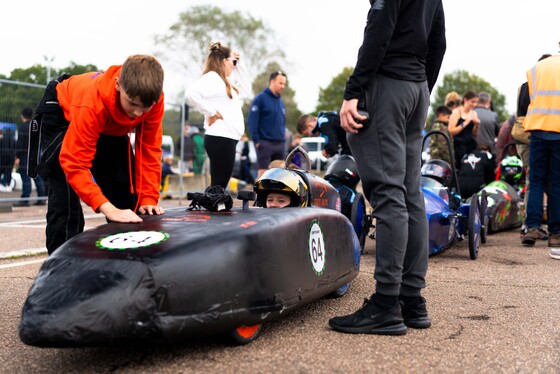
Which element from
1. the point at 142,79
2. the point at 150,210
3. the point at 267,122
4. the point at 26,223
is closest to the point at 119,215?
the point at 150,210

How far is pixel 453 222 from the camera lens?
210 inches

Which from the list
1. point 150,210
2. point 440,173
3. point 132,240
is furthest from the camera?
point 440,173

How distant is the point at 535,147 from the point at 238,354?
457cm

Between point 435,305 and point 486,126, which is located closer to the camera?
point 435,305

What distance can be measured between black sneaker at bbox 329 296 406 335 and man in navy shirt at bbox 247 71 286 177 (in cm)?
560

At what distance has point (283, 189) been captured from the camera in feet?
12.5

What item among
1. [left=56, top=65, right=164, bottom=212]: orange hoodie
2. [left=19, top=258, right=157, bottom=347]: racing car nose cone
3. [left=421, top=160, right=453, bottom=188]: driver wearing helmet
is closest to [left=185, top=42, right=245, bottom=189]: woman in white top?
[left=421, top=160, right=453, bottom=188]: driver wearing helmet

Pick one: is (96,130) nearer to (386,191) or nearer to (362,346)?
(386,191)

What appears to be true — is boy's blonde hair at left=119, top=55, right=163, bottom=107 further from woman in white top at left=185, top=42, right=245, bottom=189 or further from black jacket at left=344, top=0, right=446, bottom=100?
woman in white top at left=185, top=42, right=245, bottom=189

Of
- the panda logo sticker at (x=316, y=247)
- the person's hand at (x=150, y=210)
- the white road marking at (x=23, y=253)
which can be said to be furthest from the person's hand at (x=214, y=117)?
the panda logo sticker at (x=316, y=247)

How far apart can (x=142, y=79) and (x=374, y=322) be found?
1.47 metres

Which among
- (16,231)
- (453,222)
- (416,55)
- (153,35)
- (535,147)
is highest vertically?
(153,35)

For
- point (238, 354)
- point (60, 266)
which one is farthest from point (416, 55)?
point (60, 266)

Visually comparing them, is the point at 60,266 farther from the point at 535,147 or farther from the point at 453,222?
the point at 535,147
